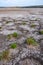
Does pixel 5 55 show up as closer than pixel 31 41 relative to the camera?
Yes

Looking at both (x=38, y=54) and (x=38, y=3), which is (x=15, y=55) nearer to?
(x=38, y=54)

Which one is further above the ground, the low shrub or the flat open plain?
the low shrub

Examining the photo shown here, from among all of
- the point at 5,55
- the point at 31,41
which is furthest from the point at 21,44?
the point at 5,55

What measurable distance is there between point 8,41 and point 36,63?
2.80ft

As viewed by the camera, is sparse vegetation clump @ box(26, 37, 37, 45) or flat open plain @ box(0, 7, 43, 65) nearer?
flat open plain @ box(0, 7, 43, 65)

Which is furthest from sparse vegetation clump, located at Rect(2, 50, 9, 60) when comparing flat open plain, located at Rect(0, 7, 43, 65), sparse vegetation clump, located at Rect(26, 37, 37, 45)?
sparse vegetation clump, located at Rect(26, 37, 37, 45)

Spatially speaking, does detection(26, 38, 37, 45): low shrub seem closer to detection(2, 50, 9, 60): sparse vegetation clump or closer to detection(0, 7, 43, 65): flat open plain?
detection(0, 7, 43, 65): flat open plain

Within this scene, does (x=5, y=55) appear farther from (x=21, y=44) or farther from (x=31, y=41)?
(x=31, y=41)

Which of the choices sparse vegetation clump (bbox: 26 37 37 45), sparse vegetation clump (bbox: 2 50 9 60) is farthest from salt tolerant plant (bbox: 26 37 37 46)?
sparse vegetation clump (bbox: 2 50 9 60)

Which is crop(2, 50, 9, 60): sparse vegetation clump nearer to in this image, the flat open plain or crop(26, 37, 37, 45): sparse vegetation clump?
the flat open plain

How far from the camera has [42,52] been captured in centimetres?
248

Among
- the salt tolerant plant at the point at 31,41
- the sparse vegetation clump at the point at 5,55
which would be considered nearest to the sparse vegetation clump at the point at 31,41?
the salt tolerant plant at the point at 31,41

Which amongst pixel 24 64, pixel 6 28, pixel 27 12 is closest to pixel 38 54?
pixel 24 64

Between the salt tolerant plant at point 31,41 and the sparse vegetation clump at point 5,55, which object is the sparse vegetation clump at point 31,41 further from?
the sparse vegetation clump at point 5,55
